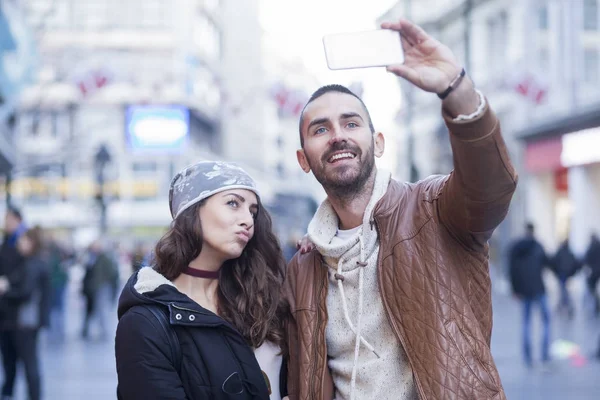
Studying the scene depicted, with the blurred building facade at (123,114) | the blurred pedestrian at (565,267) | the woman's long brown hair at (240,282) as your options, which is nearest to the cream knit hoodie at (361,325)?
the woman's long brown hair at (240,282)

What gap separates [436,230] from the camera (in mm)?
2695

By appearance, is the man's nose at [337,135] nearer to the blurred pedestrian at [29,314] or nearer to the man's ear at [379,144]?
the man's ear at [379,144]

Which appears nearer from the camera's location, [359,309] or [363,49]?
[363,49]

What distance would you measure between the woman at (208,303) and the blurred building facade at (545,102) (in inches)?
593

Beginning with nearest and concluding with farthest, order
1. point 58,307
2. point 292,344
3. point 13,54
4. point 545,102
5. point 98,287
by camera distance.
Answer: point 292,344, point 13,54, point 98,287, point 58,307, point 545,102

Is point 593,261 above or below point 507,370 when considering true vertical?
above

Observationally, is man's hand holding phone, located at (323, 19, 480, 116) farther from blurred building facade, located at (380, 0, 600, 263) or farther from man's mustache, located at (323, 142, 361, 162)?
blurred building facade, located at (380, 0, 600, 263)

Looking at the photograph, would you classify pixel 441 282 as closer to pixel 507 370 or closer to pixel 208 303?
pixel 208 303

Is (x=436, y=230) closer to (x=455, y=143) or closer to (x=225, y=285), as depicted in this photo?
(x=455, y=143)

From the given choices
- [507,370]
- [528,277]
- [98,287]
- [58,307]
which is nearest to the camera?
[507,370]

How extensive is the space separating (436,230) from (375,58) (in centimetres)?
72

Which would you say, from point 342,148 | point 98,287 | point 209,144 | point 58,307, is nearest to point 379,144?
point 342,148

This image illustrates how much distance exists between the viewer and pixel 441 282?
2652mm

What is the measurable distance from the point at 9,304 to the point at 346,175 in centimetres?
561
